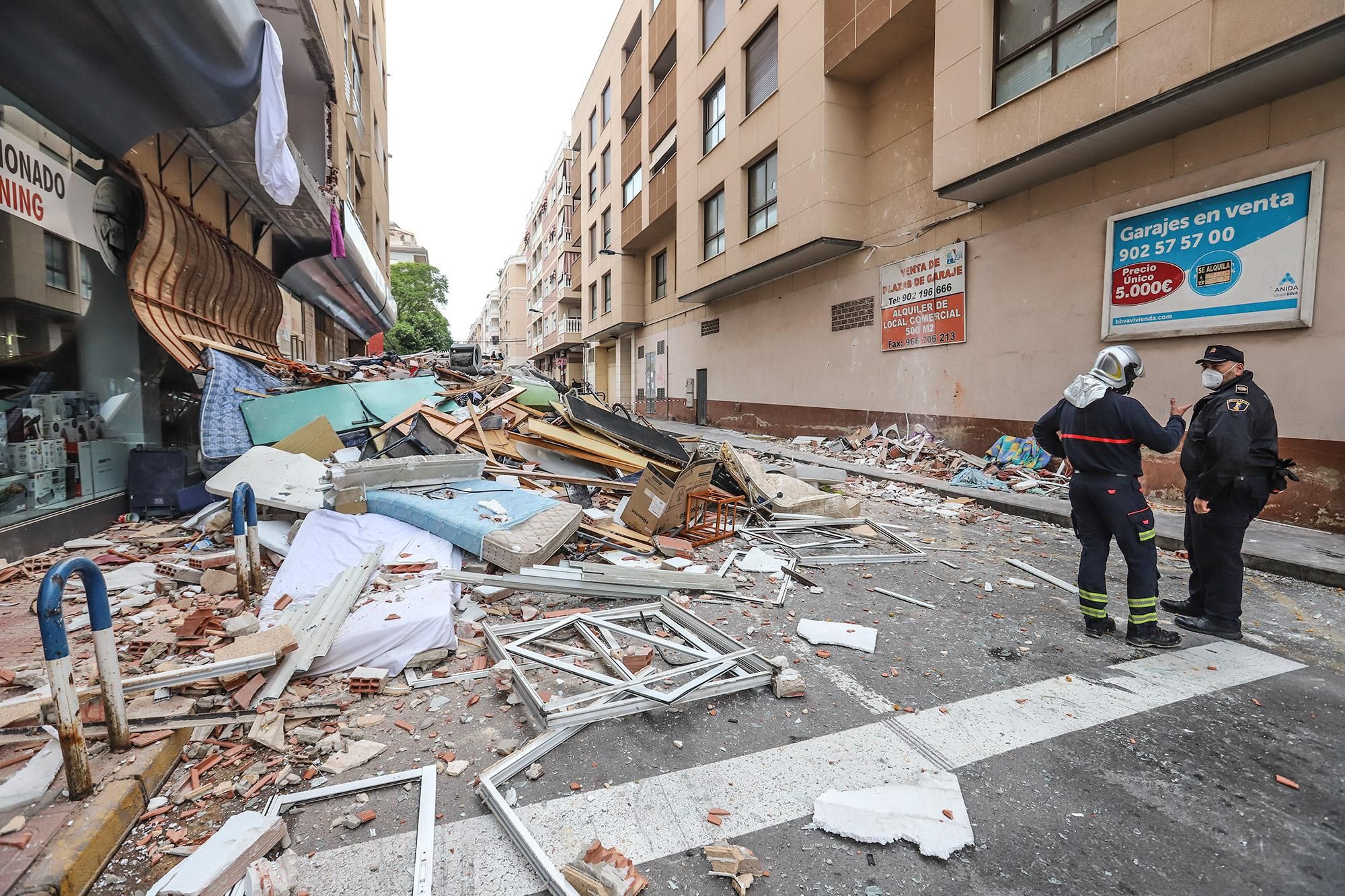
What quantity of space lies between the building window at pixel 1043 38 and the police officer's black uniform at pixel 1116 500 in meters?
6.55

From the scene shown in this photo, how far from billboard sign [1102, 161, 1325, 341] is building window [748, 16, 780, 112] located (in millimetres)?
9721

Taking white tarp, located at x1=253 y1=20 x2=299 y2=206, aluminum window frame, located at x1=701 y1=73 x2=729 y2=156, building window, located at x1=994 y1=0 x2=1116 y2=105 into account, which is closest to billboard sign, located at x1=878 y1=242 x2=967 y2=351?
building window, located at x1=994 y1=0 x2=1116 y2=105

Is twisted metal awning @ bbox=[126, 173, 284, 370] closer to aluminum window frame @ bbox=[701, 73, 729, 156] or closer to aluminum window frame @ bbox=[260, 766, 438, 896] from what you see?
aluminum window frame @ bbox=[260, 766, 438, 896]

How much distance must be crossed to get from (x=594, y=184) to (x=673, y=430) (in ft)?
59.0

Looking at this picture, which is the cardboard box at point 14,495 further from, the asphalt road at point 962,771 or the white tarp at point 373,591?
the asphalt road at point 962,771

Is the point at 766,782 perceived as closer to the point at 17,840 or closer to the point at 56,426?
the point at 17,840

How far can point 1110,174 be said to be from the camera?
7965 mm

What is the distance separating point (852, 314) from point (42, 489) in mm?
13151

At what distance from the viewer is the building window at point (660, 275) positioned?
77.9 feet

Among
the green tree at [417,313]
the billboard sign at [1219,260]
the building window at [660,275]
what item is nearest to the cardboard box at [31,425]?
the billboard sign at [1219,260]

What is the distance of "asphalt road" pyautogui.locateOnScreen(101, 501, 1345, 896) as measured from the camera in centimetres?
195

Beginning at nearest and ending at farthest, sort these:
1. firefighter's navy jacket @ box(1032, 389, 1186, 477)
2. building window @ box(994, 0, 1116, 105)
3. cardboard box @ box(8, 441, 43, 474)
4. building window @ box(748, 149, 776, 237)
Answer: firefighter's navy jacket @ box(1032, 389, 1186, 477) < cardboard box @ box(8, 441, 43, 474) < building window @ box(994, 0, 1116, 105) < building window @ box(748, 149, 776, 237)

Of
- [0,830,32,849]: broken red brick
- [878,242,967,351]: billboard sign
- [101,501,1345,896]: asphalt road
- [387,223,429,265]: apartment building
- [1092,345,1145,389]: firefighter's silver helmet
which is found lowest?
[101,501,1345,896]: asphalt road

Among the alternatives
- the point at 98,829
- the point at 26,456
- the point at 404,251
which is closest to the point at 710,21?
the point at 26,456
